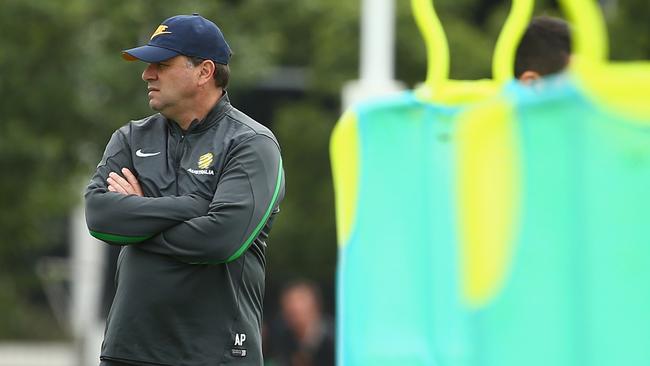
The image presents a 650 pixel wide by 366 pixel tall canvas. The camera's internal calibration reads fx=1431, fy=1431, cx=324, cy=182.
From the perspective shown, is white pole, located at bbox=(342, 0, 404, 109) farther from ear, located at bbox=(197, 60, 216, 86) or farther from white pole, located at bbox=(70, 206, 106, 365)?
white pole, located at bbox=(70, 206, 106, 365)

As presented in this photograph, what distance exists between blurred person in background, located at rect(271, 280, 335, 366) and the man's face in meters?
6.85

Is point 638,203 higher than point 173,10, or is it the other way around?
point 173,10

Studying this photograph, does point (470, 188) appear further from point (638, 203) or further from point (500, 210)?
point (638, 203)

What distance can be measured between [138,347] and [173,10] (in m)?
7.97

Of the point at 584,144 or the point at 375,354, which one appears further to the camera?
the point at 375,354

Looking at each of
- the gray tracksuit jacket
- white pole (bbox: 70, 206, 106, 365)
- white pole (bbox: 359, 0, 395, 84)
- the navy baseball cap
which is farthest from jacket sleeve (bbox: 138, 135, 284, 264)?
white pole (bbox: 70, 206, 106, 365)

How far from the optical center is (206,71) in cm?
512

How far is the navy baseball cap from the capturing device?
5016mm

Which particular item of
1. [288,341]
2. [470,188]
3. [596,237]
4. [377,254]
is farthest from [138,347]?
[288,341]

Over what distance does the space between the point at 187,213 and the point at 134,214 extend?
18 cm

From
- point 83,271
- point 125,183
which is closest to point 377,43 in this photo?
point 125,183

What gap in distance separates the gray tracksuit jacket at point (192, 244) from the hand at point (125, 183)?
29 mm

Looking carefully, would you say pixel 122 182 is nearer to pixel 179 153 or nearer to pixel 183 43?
pixel 179 153

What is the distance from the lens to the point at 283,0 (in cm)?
1359
